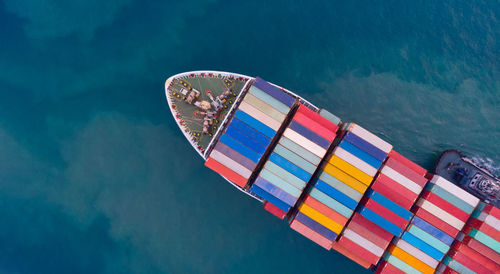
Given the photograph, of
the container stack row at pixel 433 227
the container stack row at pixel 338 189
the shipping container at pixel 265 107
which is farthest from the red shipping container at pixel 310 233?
the shipping container at pixel 265 107

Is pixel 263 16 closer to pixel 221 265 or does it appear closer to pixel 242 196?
pixel 242 196

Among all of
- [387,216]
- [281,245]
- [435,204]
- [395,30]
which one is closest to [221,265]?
[281,245]

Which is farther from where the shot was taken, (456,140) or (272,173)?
(456,140)

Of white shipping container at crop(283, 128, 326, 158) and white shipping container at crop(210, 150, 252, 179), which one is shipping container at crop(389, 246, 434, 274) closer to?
white shipping container at crop(283, 128, 326, 158)

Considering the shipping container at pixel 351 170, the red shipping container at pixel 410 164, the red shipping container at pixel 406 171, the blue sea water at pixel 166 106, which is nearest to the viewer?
the red shipping container at pixel 406 171

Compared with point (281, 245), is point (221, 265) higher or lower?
lower

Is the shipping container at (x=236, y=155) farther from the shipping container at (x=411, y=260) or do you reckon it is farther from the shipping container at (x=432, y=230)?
the shipping container at (x=432, y=230)

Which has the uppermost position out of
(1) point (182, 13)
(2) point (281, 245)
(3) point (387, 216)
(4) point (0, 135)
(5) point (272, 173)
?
(1) point (182, 13)
